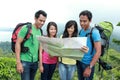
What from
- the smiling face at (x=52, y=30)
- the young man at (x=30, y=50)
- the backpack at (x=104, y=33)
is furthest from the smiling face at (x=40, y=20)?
the backpack at (x=104, y=33)

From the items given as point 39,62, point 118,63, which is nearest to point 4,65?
point 118,63

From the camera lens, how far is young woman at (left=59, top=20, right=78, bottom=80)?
7199 mm

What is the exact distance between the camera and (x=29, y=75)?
7203mm

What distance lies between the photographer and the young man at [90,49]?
6.80 metres

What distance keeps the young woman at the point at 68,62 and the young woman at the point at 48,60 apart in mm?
190

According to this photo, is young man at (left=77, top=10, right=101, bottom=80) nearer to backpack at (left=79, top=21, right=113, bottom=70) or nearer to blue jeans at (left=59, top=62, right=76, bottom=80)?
backpack at (left=79, top=21, right=113, bottom=70)

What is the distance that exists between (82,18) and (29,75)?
1362 mm

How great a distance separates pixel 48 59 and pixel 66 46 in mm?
737

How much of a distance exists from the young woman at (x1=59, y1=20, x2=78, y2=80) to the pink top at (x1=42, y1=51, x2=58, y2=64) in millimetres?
152

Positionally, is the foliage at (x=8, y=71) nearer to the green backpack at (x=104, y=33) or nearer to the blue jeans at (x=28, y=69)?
the blue jeans at (x=28, y=69)

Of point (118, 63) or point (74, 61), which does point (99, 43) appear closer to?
point (74, 61)

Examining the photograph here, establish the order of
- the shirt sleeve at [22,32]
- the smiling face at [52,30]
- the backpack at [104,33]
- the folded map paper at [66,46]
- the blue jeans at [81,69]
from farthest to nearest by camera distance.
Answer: the smiling face at [52,30], the blue jeans at [81,69], the backpack at [104,33], the shirt sleeve at [22,32], the folded map paper at [66,46]

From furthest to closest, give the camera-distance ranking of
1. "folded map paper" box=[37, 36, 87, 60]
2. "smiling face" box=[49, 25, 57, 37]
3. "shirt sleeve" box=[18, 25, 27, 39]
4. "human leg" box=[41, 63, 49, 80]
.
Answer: "human leg" box=[41, 63, 49, 80] < "smiling face" box=[49, 25, 57, 37] < "shirt sleeve" box=[18, 25, 27, 39] < "folded map paper" box=[37, 36, 87, 60]

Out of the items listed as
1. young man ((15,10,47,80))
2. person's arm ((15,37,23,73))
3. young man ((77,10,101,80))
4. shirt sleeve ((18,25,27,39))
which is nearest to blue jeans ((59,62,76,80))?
young man ((77,10,101,80))
